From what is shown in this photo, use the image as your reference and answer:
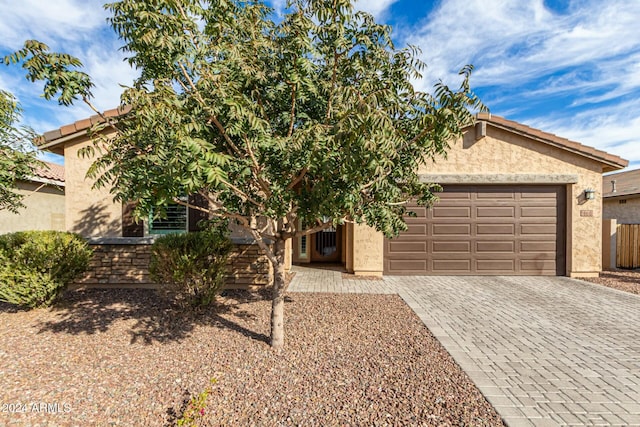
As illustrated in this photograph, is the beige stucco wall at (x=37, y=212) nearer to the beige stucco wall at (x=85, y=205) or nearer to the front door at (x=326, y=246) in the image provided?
the beige stucco wall at (x=85, y=205)

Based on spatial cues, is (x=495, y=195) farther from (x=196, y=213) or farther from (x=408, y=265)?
(x=196, y=213)

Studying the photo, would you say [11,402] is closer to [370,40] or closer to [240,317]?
[240,317]

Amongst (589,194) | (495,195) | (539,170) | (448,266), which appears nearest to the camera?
(589,194)

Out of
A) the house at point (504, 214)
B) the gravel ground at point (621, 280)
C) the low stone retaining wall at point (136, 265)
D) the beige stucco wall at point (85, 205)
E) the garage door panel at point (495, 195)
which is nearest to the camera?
the low stone retaining wall at point (136, 265)

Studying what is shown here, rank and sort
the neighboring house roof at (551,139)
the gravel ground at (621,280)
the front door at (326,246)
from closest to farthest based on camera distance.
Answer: the gravel ground at (621,280), the neighboring house roof at (551,139), the front door at (326,246)

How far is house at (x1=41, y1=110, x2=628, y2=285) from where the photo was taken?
8.18 meters

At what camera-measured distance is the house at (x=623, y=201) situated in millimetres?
13625

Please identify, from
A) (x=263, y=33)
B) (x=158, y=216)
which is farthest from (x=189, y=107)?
(x=263, y=33)

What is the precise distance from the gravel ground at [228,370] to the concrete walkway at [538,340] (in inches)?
16.5

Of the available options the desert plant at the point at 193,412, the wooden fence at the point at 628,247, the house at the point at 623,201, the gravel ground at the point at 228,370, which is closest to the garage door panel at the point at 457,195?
the gravel ground at the point at 228,370

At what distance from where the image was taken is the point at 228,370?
3.29 meters

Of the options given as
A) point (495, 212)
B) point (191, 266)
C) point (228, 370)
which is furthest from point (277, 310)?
point (495, 212)

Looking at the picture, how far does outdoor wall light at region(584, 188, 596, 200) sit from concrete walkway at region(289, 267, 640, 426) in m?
2.53

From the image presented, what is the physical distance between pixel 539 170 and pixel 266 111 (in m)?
8.74
